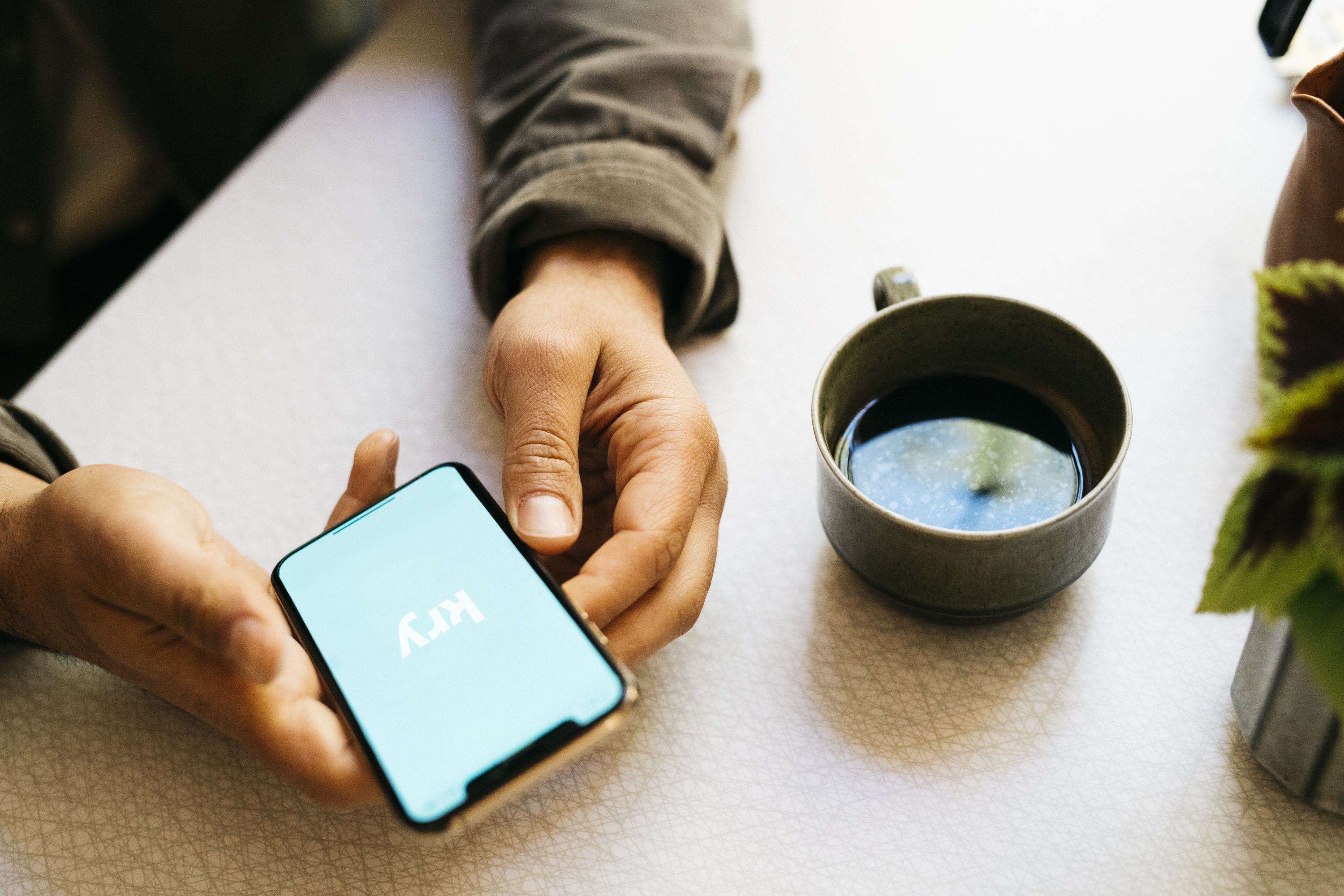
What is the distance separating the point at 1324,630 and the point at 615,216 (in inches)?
18.0

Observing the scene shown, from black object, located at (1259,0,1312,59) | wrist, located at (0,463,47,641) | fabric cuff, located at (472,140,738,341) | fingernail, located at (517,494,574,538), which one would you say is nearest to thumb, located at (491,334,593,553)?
fingernail, located at (517,494,574,538)

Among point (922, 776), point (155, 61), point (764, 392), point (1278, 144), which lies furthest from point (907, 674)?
point (155, 61)

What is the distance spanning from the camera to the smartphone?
38 cm

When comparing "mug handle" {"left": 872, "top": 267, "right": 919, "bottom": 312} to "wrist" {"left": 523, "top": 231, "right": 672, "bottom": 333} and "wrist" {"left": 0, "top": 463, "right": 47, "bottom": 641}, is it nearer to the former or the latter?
"wrist" {"left": 523, "top": 231, "right": 672, "bottom": 333}

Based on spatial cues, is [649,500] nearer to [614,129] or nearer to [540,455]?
[540,455]

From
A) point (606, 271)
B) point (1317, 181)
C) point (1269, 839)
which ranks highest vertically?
point (1317, 181)

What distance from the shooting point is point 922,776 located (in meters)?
0.45

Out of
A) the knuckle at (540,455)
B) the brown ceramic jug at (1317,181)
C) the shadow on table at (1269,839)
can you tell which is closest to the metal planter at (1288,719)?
the shadow on table at (1269,839)

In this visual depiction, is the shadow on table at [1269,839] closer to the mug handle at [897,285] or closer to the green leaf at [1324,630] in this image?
the green leaf at [1324,630]

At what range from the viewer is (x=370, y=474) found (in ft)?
1.73

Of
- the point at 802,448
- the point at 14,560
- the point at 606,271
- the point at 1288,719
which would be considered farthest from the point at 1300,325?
the point at 14,560

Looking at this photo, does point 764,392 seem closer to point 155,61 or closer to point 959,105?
point 959,105

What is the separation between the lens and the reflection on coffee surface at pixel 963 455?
1.53ft

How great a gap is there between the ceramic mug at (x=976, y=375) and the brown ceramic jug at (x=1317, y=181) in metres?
0.15
